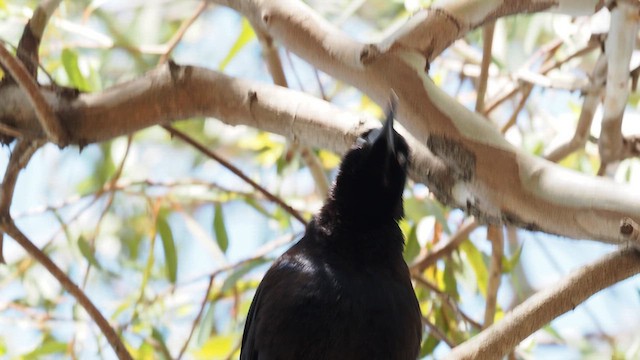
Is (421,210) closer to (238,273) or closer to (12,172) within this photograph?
(238,273)

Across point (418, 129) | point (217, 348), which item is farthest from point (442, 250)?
point (418, 129)

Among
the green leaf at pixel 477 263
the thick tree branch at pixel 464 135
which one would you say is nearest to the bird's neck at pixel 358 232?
the thick tree branch at pixel 464 135

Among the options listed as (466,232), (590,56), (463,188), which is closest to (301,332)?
(463,188)

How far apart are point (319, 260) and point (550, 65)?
50.3 inches

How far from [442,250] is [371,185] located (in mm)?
761

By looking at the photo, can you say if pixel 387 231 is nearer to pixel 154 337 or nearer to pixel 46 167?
pixel 154 337

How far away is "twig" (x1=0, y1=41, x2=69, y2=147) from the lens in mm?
1532

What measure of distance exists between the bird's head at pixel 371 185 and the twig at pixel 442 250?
61cm

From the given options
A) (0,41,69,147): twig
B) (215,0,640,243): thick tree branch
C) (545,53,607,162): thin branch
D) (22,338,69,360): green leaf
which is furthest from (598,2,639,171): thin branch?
(22,338,69,360): green leaf

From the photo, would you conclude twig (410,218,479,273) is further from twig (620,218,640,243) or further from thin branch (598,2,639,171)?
twig (620,218,640,243)

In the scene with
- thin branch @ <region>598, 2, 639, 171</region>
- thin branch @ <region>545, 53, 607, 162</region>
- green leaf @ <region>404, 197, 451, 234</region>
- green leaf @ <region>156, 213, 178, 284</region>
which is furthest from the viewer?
green leaf @ <region>156, 213, 178, 284</region>

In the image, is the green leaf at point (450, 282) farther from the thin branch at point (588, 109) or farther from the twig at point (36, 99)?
the twig at point (36, 99)

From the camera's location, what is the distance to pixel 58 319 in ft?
8.95

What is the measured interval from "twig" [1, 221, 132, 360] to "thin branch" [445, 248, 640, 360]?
673 mm
